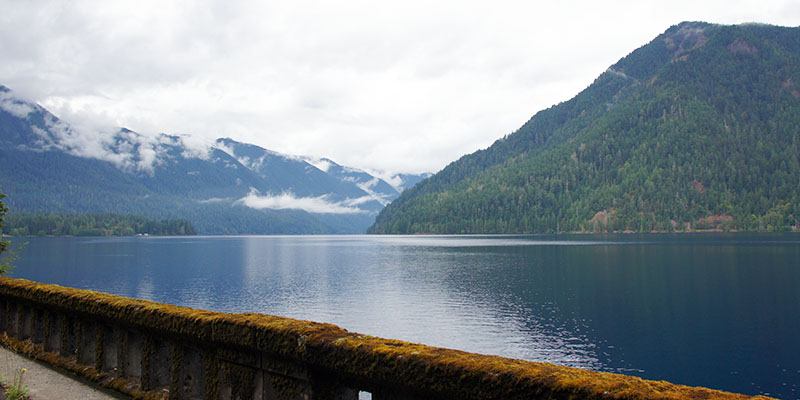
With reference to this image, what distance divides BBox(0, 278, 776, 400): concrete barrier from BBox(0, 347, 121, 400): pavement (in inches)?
7.2

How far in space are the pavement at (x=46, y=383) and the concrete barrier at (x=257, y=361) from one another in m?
0.18

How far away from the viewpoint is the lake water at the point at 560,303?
130 feet

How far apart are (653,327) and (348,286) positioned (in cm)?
4489

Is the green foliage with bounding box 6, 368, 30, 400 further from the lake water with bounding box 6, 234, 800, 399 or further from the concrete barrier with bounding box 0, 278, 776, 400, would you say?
the lake water with bounding box 6, 234, 800, 399

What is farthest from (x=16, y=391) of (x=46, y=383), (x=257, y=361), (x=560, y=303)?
(x=560, y=303)

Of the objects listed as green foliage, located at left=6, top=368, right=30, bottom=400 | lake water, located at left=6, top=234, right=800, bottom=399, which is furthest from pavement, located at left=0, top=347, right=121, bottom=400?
lake water, located at left=6, top=234, right=800, bottom=399

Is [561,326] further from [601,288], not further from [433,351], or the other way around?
[433,351]

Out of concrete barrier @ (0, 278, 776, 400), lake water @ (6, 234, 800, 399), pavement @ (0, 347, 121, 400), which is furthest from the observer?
lake water @ (6, 234, 800, 399)

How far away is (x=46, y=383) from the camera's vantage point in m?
9.21

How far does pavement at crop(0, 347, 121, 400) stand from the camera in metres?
8.62

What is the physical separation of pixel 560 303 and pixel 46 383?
59.7m

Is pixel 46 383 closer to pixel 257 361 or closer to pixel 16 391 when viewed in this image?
pixel 16 391

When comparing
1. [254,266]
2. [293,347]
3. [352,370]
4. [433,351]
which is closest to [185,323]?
[293,347]

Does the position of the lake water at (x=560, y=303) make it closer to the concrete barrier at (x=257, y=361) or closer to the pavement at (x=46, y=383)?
the concrete barrier at (x=257, y=361)
